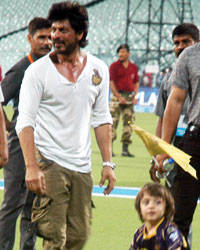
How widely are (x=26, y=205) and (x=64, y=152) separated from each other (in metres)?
1.17

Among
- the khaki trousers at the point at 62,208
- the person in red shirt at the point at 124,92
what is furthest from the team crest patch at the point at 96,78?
the person in red shirt at the point at 124,92

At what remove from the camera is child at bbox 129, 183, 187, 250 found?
182 inches

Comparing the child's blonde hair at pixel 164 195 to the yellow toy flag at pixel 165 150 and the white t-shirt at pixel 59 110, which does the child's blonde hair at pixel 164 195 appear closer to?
the yellow toy flag at pixel 165 150

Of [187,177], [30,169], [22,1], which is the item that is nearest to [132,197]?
[187,177]

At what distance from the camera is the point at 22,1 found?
3944cm

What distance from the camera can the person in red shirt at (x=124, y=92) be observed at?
47.6 ft

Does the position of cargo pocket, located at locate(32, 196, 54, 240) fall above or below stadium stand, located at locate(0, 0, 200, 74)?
above

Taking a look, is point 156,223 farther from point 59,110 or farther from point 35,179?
point 59,110

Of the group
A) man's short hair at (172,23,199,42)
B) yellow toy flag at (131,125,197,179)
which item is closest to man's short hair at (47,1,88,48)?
yellow toy flag at (131,125,197,179)

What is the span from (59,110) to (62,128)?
4.5 inches

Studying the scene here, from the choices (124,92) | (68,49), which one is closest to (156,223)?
(68,49)

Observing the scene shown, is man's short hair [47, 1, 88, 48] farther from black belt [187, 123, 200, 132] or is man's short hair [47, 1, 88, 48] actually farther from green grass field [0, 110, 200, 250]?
green grass field [0, 110, 200, 250]

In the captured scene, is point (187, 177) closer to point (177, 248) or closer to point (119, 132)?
point (177, 248)

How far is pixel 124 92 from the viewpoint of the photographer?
49.0 ft
